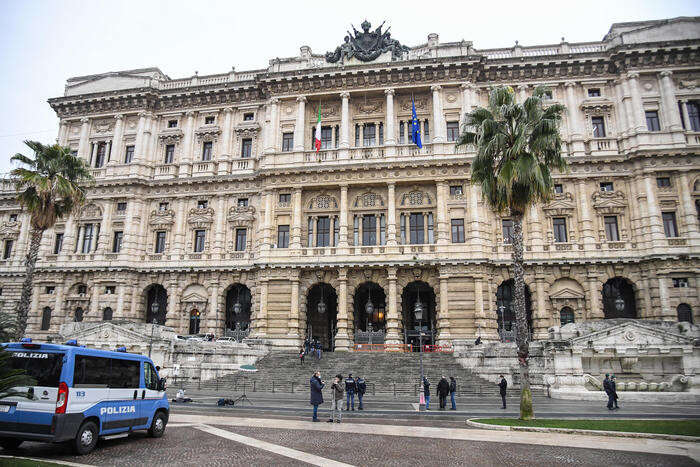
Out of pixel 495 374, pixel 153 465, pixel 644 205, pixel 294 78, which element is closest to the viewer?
pixel 153 465

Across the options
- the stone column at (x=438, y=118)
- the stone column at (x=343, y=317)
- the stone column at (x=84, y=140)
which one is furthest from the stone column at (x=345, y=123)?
the stone column at (x=84, y=140)

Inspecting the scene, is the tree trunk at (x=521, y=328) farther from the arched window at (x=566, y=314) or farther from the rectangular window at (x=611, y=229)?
the rectangular window at (x=611, y=229)

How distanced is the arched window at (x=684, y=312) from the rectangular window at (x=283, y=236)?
28.1m

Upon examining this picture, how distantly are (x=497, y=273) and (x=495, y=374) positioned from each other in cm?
983

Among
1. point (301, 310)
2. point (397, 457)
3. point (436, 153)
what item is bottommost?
point (397, 457)

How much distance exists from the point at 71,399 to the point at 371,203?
28.6 metres

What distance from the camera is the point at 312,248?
3666 cm

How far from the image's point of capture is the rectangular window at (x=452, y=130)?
123 ft

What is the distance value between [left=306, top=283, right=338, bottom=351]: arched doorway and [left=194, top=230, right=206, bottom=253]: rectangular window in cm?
1038

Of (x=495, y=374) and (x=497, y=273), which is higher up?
(x=497, y=273)

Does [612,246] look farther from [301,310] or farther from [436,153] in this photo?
[301,310]

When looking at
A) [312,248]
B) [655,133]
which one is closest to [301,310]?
[312,248]

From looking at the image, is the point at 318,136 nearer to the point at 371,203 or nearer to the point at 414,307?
the point at 371,203

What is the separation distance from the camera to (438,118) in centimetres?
3709
